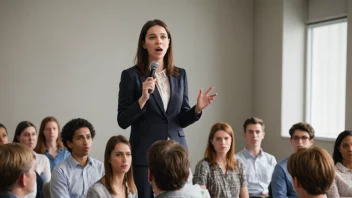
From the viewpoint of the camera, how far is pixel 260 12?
6828mm

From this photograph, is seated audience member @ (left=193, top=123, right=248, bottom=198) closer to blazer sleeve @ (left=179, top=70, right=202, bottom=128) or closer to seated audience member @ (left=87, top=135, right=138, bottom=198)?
seated audience member @ (left=87, top=135, right=138, bottom=198)

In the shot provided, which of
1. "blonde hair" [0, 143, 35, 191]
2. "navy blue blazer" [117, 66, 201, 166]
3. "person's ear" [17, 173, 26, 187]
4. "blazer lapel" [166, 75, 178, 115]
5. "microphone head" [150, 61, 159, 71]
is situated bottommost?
"person's ear" [17, 173, 26, 187]

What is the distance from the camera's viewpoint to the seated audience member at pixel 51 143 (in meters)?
4.95

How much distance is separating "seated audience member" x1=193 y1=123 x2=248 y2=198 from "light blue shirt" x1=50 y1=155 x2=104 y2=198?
895 mm

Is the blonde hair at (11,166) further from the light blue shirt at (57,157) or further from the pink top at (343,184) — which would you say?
the light blue shirt at (57,157)

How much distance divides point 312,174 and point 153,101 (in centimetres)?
87

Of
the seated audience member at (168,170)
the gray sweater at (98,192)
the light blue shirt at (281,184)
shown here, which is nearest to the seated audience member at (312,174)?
the seated audience member at (168,170)

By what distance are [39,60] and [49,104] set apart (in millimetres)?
541

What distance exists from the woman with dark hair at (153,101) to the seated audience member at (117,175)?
17.5 inches

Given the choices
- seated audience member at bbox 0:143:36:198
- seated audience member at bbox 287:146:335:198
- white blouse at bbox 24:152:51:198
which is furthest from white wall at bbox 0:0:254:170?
seated audience member at bbox 287:146:335:198

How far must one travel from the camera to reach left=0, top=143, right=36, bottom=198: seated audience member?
207 centimetres

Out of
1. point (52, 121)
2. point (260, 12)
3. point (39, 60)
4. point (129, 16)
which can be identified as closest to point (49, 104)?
point (39, 60)

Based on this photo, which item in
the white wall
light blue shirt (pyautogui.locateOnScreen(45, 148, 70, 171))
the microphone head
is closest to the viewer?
the microphone head

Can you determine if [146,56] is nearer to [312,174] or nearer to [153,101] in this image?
[153,101]
